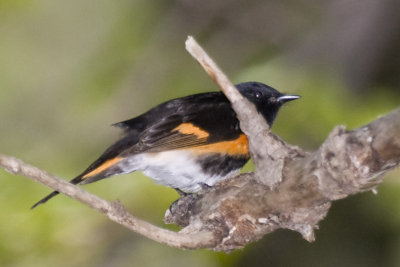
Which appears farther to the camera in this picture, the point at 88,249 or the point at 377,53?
the point at 377,53

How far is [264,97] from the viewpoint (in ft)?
10.5

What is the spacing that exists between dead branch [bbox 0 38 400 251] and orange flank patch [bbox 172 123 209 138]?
1.16ft

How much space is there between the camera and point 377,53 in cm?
367

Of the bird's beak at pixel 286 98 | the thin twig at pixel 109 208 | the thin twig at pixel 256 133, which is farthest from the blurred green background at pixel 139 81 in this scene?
the thin twig at pixel 109 208

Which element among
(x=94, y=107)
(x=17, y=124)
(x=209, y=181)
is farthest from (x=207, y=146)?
(x=17, y=124)

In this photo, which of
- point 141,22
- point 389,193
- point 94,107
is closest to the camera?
point 389,193

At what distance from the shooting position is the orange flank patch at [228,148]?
2893mm

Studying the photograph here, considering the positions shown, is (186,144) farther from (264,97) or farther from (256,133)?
(256,133)

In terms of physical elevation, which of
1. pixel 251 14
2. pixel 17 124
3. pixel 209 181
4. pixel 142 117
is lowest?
pixel 209 181

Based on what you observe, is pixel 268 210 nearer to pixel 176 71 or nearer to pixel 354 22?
pixel 176 71

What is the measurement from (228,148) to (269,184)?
0.78 meters

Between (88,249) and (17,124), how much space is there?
0.82 m

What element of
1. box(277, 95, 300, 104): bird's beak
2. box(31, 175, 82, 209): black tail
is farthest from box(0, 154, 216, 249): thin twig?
box(277, 95, 300, 104): bird's beak

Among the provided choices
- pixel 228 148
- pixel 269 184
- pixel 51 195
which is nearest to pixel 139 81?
pixel 228 148
